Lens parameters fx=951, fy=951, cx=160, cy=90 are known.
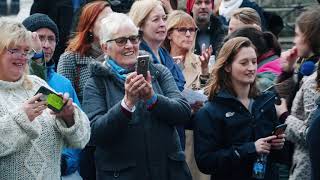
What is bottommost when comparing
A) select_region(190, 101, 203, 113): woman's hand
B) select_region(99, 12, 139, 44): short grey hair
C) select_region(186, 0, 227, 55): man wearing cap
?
select_region(186, 0, 227, 55): man wearing cap

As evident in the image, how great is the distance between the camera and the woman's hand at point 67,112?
6312 mm

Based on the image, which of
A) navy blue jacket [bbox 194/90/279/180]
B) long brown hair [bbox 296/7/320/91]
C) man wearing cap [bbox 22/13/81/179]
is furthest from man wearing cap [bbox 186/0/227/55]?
navy blue jacket [bbox 194/90/279/180]

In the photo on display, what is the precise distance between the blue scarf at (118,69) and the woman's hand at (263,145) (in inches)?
43.4

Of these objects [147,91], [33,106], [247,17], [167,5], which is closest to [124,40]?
[147,91]

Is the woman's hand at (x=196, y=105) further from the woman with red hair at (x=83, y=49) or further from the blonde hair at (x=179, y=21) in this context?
the blonde hair at (x=179, y=21)

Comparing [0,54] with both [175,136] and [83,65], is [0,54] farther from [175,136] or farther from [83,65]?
[83,65]

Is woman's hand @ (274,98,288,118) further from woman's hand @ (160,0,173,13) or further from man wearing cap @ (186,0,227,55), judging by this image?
woman's hand @ (160,0,173,13)

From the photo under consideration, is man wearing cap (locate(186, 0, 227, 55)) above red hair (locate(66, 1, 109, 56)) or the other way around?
the other way around

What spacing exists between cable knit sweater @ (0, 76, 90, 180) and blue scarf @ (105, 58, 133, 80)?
612 millimetres

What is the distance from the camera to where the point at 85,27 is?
28.6ft

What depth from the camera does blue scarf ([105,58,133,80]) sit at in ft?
23.1

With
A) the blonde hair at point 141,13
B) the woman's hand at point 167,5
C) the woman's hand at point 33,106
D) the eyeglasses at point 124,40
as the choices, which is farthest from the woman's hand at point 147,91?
the woman's hand at point 167,5

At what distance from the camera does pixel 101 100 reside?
7070 mm

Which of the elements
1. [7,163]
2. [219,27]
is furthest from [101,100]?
[219,27]
